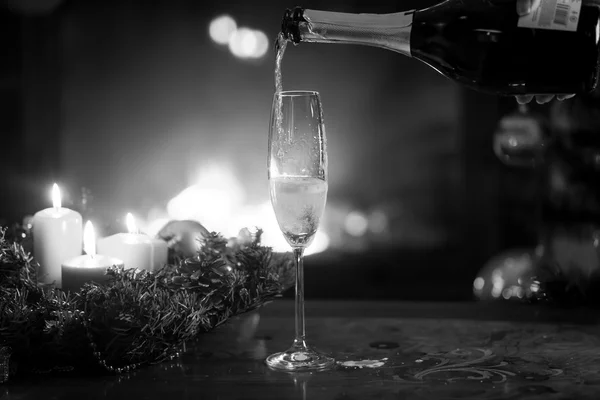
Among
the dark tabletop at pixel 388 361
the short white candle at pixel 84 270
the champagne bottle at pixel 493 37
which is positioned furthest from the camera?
the champagne bottle at pixel 493 37

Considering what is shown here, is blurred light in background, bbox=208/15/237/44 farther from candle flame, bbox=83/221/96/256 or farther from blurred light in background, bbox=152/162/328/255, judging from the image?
candle flame, bbox=83/221/96/256

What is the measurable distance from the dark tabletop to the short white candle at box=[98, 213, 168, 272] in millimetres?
114

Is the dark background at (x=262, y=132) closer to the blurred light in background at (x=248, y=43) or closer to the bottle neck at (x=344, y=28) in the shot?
the blurred light in background at (x=248, y=43)

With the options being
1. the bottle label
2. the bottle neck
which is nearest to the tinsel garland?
the bottle neck

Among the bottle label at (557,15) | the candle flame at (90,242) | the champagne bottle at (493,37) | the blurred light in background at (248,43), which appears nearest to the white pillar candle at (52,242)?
the candle flame at (90,242)

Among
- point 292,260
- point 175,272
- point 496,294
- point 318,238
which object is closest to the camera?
point 175,272

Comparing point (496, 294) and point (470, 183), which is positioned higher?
point (470, 183)

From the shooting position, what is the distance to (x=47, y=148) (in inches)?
106

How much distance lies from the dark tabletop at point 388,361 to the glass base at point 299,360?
0.01m

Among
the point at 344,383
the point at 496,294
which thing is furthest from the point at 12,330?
the point at 496,294

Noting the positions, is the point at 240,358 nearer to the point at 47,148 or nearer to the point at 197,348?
the point at 197,348

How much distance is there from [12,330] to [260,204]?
192 centimetres

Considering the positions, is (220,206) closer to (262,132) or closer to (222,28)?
(262,132)

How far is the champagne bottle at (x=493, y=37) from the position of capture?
2.95 ft
